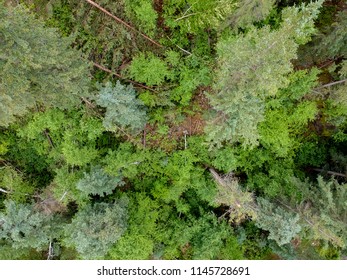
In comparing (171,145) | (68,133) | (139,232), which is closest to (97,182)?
(68,133)

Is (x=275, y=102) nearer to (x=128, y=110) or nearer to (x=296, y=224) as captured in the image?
(x=296, y=224)

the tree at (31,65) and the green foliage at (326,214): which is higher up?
the tree at (31,65)

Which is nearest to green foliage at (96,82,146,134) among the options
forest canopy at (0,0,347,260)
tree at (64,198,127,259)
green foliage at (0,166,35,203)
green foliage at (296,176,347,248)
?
forest canopy at (0,0,347,260)

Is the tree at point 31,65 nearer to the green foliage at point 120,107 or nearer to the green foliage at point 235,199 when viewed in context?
the green foliage at point 120,107

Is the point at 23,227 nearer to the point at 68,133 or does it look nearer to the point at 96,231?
the point at 96,231

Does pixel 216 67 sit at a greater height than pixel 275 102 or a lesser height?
greater

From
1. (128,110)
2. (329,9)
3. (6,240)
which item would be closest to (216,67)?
(128,110)

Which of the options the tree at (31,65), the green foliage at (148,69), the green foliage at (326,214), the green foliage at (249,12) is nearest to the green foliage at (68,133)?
the tree at (31,65)
